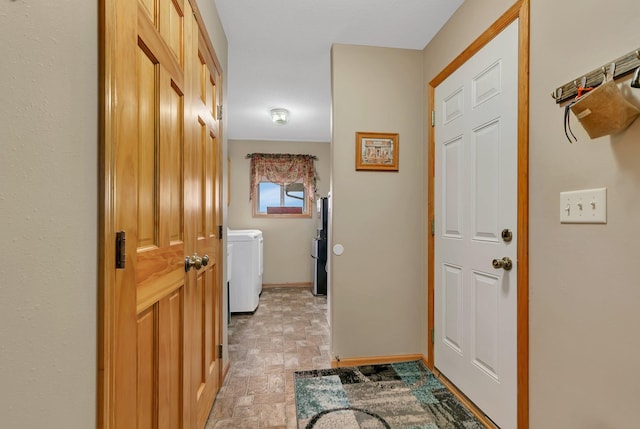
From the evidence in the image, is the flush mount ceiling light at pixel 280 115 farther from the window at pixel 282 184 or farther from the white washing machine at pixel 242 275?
the white washing machine at pixel 242 275

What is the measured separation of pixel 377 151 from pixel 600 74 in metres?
1.39

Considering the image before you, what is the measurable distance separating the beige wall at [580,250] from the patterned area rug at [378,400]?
1.84 feet

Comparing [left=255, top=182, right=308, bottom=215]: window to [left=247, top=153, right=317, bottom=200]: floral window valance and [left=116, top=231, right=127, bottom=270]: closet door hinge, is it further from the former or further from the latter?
[left=116, top=231, right=127, bottom=270]: closet door hinge

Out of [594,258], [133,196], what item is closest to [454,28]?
[594,258]

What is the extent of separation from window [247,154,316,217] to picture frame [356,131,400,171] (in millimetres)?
2904

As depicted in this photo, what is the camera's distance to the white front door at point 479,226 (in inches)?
59.6

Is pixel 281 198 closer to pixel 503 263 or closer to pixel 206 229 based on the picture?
pixel 206 229

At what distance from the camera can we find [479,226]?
175 cm

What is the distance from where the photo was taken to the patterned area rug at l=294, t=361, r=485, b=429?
1688 mm

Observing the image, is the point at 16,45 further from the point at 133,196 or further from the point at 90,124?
the point at 133,196

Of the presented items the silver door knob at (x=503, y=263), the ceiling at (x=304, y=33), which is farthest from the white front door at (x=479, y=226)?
the ceiling at (x=304, y=33)

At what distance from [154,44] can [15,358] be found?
878 mm

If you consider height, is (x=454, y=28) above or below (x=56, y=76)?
above

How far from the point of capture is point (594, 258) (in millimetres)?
1100
